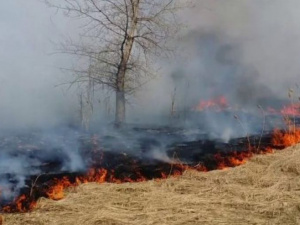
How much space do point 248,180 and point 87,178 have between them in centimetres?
291

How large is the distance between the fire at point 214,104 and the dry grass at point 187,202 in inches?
355

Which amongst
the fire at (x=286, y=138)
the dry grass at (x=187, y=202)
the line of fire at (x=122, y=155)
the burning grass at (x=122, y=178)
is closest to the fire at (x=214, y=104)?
the line of fire at (x=122, y=155)

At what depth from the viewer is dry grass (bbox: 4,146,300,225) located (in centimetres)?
556

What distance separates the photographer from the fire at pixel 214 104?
16625mm

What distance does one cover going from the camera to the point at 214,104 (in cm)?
1684

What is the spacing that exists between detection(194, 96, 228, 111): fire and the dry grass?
9.01 meters

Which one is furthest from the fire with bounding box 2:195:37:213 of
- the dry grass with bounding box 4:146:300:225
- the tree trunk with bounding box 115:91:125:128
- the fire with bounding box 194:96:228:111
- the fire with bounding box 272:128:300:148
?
the fire with bounding box 194:96:228:111

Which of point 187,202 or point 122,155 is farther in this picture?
point 122,155

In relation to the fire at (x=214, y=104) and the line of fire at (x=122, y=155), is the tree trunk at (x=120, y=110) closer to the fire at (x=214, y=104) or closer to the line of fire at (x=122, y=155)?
the line of fire at (x=122, y=155)

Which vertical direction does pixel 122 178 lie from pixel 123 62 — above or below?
below

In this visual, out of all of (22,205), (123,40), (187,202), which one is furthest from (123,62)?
(187,202)

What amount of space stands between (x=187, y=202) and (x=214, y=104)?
11094mm

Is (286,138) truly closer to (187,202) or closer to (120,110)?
(187,202)

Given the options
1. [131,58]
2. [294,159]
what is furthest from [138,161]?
[131,58]
